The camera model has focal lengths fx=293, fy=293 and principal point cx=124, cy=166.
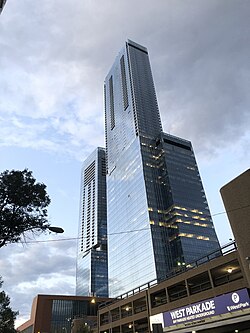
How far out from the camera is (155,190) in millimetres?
146000

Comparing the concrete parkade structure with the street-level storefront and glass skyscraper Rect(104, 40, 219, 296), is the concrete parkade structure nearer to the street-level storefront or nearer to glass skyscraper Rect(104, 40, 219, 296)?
the street-level storefront

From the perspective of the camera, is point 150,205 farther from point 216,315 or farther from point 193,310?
point 216,315

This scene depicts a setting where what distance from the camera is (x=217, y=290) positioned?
102 feet

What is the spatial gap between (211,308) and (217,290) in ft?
6.81

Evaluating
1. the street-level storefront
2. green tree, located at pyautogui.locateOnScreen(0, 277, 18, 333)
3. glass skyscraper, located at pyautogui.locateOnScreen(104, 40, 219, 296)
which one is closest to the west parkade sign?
the street-level storefront

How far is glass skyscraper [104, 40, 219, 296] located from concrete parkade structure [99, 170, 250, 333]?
7348cm

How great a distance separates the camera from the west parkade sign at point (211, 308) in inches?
1071

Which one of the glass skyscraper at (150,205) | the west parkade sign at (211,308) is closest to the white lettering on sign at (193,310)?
the west parkade sign at (211,308)

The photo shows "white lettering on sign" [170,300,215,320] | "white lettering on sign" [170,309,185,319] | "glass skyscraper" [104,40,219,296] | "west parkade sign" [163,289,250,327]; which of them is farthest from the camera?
"glass skyscraper" [104,40,219,296]

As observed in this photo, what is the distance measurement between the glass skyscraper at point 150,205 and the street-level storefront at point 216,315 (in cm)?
7968

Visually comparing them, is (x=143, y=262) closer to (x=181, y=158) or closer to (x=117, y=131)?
(x=181, y=158)

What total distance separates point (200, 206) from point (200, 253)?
25622mm

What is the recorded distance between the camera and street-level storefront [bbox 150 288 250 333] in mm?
27219

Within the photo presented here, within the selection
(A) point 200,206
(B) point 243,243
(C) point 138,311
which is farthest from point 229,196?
(A) point 200,206
